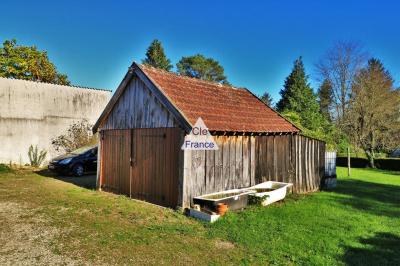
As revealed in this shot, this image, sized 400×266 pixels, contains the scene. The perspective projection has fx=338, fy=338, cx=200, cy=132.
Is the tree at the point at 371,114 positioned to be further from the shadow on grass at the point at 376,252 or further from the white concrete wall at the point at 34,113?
the shadow on grass at the point at 376,252

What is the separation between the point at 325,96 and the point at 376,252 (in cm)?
3915

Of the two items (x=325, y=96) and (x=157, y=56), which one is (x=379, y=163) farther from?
(x=157, y=56)

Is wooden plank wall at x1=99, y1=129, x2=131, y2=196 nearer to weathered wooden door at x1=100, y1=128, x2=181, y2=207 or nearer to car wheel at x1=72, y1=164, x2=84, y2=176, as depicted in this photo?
weathered wooden door at x1=100, y1=128, x2=181, y2=207

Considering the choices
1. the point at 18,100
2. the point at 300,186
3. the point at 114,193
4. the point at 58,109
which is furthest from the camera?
the point at 58,109

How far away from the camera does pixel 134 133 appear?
12.8 m

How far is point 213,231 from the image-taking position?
8383 millimetres

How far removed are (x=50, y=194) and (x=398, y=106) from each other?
36907mm

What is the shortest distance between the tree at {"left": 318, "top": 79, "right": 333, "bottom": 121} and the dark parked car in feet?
91.1

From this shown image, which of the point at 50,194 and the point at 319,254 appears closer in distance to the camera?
the point at 319,254

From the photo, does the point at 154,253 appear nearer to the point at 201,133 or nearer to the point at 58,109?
the point at 201,133

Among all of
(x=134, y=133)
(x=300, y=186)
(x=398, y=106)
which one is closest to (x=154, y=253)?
(x=134, y=133)

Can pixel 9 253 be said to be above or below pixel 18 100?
below

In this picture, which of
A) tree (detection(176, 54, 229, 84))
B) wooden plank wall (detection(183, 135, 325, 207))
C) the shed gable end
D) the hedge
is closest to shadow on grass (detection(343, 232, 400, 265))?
wooden plank wall (detection(183, 135, 325, 207))

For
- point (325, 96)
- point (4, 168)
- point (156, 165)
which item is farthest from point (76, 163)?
point (325, 96)
